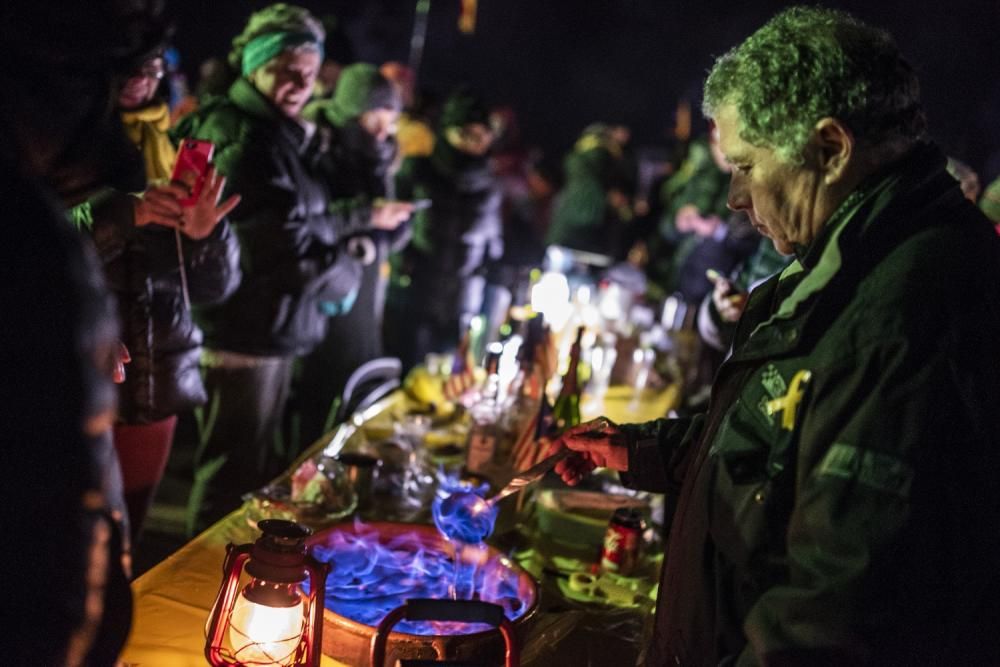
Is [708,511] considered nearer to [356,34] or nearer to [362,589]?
[362,589]

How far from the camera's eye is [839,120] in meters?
1.32

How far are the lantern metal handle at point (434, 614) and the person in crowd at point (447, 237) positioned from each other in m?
4.43

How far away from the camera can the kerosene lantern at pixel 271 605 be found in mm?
1381

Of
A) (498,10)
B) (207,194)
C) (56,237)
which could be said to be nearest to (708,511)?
(56,237)

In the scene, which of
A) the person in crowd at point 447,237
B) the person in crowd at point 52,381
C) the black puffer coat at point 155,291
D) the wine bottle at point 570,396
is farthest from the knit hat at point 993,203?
the person in crowd at point 52,381

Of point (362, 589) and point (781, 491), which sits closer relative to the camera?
point (781, 491)

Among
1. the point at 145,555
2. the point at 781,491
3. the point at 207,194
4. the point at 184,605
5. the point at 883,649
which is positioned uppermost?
the point at 207,194

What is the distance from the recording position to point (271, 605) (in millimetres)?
1393

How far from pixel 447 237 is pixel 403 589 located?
14.8 ft

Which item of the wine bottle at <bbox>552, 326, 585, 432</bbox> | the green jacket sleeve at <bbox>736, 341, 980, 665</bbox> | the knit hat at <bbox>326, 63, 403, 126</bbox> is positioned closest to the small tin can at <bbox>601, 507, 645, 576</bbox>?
the wine bottle at <bbox>552, 326, 585, 432</bbox>

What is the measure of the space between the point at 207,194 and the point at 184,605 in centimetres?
129

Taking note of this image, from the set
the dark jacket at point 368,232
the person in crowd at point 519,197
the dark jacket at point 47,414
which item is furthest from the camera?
the person in crowd at point 519,197

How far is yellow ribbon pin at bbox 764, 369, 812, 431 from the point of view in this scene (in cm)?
127

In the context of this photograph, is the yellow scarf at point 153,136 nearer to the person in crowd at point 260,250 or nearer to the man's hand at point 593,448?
the person in crowd at point 260,250
